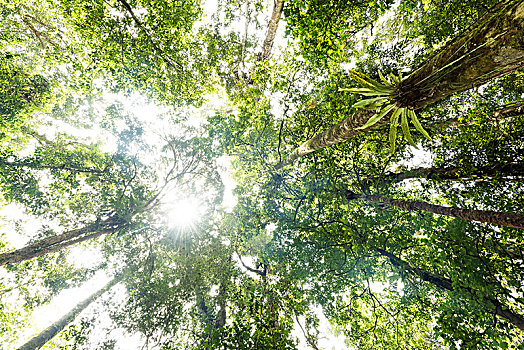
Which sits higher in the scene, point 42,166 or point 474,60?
point 474,60

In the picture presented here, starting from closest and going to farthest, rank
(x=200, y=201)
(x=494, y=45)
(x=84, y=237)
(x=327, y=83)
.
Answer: (x=494, y=45)
(x=327, y=83)
(x=84, y=237)
(x=200, y=201)

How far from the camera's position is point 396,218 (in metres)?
7.66

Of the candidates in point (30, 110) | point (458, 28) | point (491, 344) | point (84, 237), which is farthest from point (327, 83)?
point (30, 110)

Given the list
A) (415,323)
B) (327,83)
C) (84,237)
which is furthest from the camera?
(84,237)

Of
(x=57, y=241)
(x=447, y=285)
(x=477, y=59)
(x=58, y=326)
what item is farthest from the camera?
(x=58, y=326)

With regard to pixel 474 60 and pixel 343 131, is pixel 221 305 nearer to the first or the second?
pixel 343 131

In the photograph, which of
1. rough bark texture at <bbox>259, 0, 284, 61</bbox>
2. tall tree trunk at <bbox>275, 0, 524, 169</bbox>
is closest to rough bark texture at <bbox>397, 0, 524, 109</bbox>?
tall tree trunk at <bbox>275, 0, 524, 169</bbox>

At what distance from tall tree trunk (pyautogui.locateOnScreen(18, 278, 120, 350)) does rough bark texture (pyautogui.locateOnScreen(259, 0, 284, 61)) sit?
1708 cm

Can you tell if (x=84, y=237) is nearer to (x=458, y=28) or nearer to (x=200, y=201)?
(x=200, y=201)

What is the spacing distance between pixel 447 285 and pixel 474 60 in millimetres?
7956

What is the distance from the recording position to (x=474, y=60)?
238cm

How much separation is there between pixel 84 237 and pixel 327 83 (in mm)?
13857

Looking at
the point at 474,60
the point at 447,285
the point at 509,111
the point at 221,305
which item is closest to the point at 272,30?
the point at 509,111

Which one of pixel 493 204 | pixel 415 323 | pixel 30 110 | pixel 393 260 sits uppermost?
pixel 493 204
